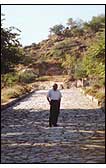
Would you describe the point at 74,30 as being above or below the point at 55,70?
above

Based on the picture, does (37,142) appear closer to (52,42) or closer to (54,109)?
(54,109)

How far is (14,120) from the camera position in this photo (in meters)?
17.9

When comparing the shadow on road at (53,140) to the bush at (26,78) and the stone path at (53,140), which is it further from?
the bush at (26,78)

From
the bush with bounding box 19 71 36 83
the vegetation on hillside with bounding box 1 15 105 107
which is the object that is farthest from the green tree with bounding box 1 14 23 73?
the bush with bounding box 19 71 36 83

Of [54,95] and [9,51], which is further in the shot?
[9,51]

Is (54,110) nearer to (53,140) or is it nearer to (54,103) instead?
(54,103)

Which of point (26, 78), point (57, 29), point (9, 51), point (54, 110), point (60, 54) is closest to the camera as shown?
point (54, 110)

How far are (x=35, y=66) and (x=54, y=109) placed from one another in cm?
7889

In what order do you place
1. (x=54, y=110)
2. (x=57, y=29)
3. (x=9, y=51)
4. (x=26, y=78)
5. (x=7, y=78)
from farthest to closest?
(x=57, y=29), (x=26, y=78), (x=7, y=78), (x=9, y=51), (x=54, y=110)

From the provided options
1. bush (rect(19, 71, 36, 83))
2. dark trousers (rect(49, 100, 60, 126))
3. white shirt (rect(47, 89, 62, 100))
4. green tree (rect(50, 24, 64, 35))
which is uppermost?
green tree (rect(50, 24, 64, 35))

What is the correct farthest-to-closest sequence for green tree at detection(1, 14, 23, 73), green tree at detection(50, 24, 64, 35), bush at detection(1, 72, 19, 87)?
green tree at detection(50, 24, 64, 35) → bush at detection(1, 72, 19, 87) → green tree at detection(1, 14, 23, 73)

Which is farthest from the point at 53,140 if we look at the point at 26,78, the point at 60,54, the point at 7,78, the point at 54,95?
the point at 60,54

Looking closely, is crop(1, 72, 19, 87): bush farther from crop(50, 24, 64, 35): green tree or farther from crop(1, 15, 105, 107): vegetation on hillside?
crop(50, 24, 64, 35): green tree
